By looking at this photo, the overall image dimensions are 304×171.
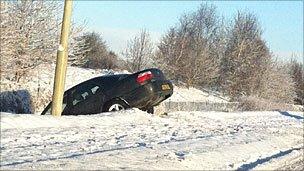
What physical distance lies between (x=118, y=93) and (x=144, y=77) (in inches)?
31.9

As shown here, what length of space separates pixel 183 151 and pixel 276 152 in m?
2.70

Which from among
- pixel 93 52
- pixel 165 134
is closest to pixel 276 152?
pixel 165 134

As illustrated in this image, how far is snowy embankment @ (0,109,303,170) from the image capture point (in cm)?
764

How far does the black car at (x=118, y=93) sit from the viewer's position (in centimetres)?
1445

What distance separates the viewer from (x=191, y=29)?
65000 mm

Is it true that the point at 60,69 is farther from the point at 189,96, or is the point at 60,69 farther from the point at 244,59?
the point at 244,59

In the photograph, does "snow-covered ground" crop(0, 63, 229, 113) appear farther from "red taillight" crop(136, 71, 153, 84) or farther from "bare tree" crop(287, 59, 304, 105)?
"bare tree" crop(287, 59, 304, 105)

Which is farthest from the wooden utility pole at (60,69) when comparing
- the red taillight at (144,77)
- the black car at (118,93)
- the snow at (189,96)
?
the snow at (189,96)

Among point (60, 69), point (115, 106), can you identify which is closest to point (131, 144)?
point (60, 69)

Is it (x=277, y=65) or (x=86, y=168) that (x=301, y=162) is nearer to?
(x=86, y=168)

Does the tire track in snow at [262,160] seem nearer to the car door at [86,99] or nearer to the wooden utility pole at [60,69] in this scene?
the wooden utility pole at [60,69]

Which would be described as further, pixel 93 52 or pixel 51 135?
pixel 93 52

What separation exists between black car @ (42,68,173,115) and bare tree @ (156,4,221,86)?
41.2 m

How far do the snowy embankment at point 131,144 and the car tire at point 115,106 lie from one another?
0.77 meters
